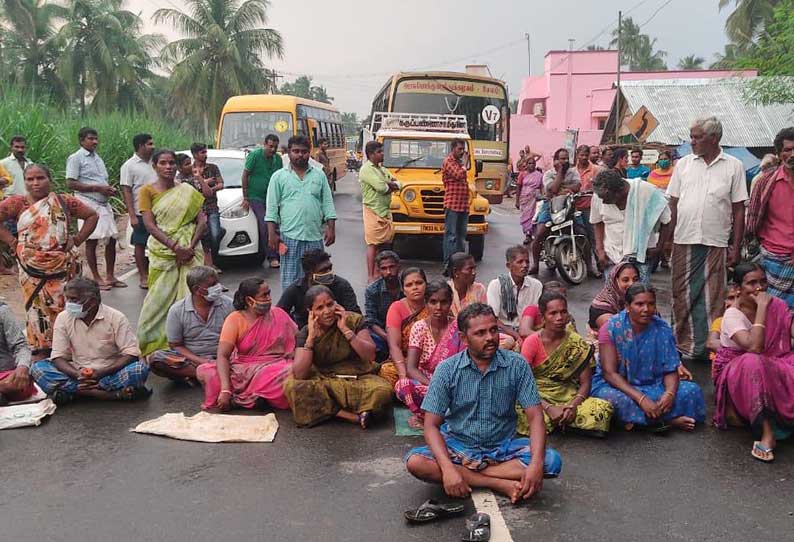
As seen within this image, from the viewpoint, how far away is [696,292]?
678 centimetres

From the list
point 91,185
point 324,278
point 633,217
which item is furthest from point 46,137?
point 633,217

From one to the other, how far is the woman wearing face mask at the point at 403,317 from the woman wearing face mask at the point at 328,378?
244 millimetres

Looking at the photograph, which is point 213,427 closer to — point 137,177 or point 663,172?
point 137,177

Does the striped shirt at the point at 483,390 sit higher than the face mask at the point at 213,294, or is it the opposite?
the face mask at the point at 213,294

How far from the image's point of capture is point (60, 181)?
13.5 m

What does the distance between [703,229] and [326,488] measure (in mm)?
4018

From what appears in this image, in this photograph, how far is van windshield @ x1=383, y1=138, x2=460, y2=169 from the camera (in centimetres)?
1287

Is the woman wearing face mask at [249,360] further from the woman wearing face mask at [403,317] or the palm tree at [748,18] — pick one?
the palm tree at [748,18]

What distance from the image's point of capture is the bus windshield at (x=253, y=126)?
20062 mm

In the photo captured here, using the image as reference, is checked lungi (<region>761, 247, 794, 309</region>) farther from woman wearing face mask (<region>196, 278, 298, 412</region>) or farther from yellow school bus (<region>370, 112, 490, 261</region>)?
yellow school bus (<region>370, 112, 490, 261</region>)

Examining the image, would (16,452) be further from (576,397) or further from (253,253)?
(253,253)

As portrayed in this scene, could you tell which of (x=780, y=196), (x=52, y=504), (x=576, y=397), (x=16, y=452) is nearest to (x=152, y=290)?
(x=16, y=452)

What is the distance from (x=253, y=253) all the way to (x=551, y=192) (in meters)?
4.27

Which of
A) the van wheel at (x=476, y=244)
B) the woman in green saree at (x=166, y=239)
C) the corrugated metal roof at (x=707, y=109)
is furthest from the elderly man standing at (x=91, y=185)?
the corrugated metal roof at (x=707, y=109)
